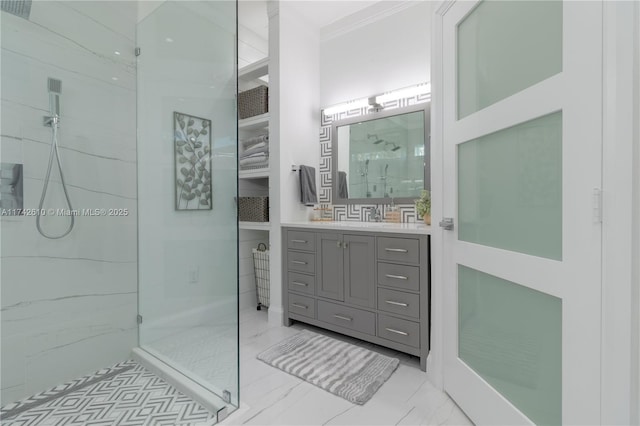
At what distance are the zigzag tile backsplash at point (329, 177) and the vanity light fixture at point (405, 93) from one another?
0.09 ft

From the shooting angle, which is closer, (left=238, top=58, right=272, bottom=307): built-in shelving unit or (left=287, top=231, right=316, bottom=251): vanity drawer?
(left=287, top=231, right=316, bottom=251): vanity drawer

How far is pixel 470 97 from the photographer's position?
145 cm

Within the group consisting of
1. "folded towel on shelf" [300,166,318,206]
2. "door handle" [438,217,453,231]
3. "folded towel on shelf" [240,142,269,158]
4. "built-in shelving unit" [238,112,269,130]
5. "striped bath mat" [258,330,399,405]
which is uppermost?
"built-in shelving unit" [238,112,269,130]

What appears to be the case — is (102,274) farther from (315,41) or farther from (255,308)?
(315,41)

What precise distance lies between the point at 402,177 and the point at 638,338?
194cm

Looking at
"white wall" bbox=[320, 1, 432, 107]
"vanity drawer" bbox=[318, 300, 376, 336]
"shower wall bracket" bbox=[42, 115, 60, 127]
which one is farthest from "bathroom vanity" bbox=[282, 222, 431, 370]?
"shower wall bracket" bbox=[42, 115, 60, 127]

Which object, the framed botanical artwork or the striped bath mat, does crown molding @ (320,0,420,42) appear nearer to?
the framed botanical artwork

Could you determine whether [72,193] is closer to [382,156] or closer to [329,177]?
[329,177]

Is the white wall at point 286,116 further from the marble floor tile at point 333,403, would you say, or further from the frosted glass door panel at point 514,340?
the frosted glass door panel at point 514,340

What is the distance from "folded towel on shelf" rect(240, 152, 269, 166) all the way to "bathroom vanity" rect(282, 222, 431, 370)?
0.67m

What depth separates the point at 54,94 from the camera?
164 cm

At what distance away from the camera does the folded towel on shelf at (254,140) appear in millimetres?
2818

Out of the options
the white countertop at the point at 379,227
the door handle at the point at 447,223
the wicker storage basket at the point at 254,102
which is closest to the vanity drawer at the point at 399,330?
the white countertop at the point at 379,227

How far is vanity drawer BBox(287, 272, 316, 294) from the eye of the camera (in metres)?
2.44
